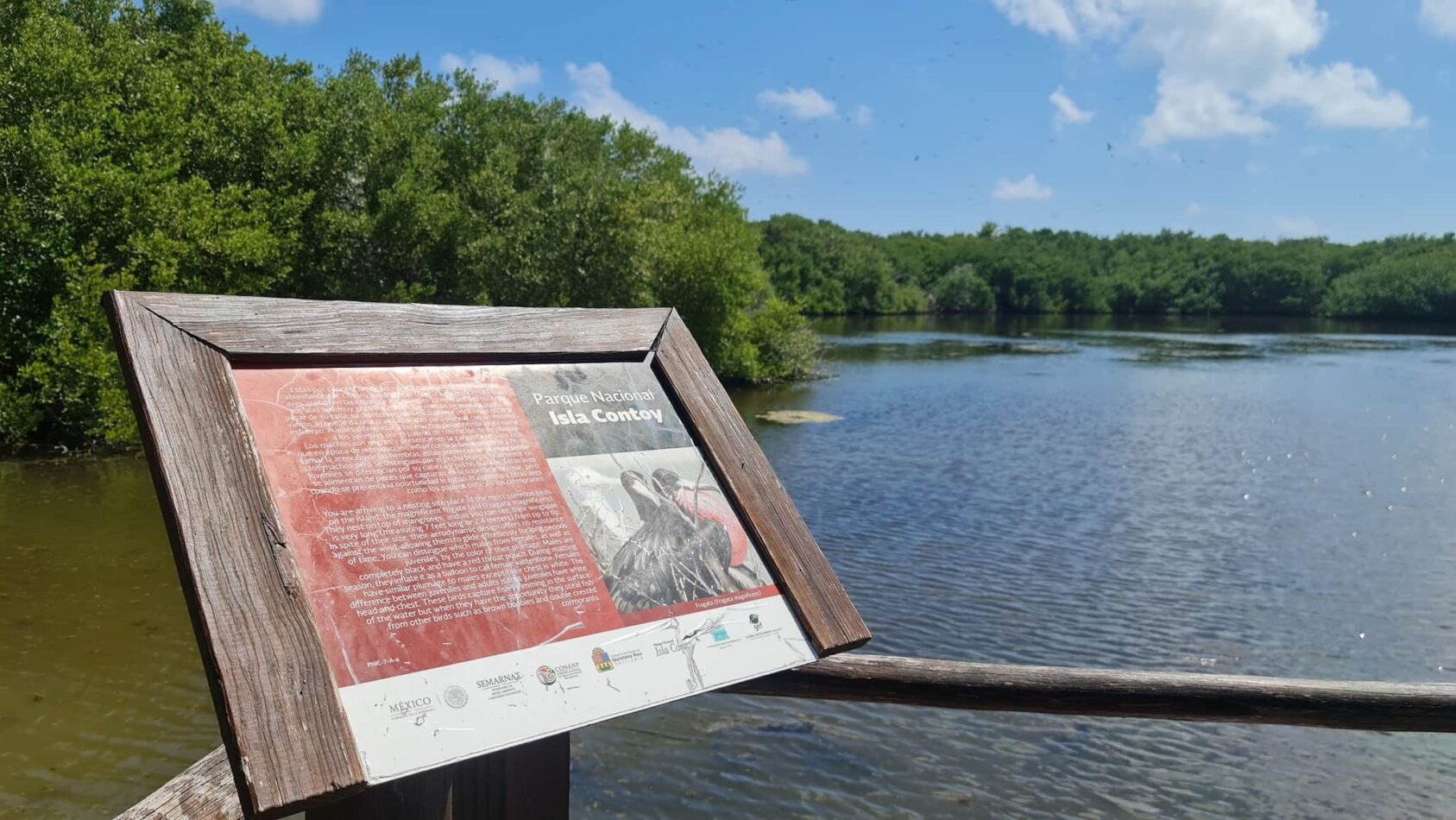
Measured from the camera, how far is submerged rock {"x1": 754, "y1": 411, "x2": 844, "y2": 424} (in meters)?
26.2

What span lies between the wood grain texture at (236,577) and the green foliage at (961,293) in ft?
364

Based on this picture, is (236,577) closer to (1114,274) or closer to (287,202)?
(287,202)

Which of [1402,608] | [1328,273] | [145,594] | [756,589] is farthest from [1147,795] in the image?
[1328,273]

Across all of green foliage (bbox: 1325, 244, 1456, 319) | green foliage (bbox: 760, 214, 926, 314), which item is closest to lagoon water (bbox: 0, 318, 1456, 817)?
green foliage (bbox: 760, 214, 926, 314)

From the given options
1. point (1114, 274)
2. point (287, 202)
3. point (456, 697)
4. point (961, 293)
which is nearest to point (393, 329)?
point (456, 697)

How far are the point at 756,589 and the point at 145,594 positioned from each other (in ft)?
33.8

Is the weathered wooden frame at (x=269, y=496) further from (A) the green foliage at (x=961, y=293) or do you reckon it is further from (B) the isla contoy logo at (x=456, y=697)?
(A) the green foliage at (x=961, y=293)

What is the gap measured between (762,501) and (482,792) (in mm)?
1070

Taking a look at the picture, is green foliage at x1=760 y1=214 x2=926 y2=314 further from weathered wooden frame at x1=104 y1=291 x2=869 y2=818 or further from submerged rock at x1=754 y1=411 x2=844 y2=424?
weathered wooden frame at x1=104 y1=291 x2=869 y2=818

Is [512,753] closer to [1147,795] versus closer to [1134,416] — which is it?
[1147,795]

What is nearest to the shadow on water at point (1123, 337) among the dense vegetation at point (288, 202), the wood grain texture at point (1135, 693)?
the dense vegetation at point (288, 202)

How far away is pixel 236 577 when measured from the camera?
2031 mm

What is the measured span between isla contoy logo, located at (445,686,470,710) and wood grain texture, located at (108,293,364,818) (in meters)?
0.20

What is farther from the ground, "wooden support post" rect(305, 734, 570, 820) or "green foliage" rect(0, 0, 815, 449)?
"green foliage" rect(0, 0, 815, 449)
